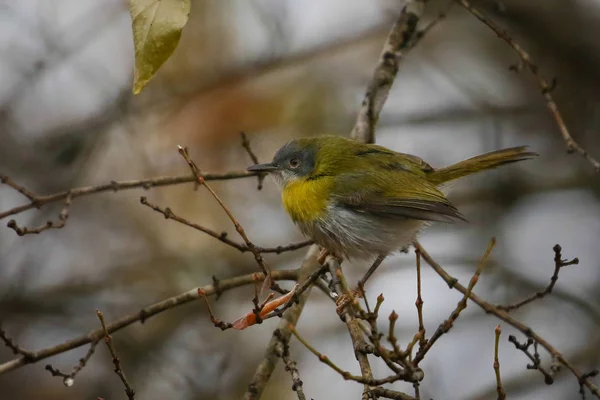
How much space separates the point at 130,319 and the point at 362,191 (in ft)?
4.65

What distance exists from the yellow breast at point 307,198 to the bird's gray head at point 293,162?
7 cm

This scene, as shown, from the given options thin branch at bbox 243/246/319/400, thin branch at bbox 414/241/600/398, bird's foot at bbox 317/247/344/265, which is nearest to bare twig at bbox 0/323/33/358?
thin branch at bbox 243/246/319/400

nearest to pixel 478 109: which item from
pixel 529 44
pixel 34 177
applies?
pixel 529 44

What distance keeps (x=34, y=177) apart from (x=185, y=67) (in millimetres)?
2072

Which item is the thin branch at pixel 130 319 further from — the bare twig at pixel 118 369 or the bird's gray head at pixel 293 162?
the bird's gray head at pixel 293 162

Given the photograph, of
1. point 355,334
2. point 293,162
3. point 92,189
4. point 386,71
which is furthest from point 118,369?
point 386,71

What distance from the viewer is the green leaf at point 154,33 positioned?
2.59 m

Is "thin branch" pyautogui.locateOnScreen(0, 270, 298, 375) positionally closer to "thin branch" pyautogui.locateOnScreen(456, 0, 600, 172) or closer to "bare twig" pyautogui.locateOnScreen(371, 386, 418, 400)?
"bare twig" pyautogui.locateOnScreen(371, 386, 418, 400)

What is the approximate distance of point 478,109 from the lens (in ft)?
23.2

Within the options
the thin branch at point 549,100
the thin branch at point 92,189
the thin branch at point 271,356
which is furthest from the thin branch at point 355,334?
the thin branch at point 549,100

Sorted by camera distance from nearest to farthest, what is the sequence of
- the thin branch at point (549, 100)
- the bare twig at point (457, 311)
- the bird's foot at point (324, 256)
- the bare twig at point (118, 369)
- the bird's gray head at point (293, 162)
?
the bare twig at point (457, 311), the bare twig at point (118, 369), the thin branch at point (549, 100), the bird's foot at point (324, 256), the bird's gray head at point (293, 162)

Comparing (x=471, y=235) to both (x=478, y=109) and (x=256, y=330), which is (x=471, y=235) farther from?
(x=256, y=330)

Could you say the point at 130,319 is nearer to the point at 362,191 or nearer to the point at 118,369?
the point at 118,369

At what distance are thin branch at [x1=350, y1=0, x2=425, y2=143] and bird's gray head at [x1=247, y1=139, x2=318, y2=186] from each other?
0.28 meters
